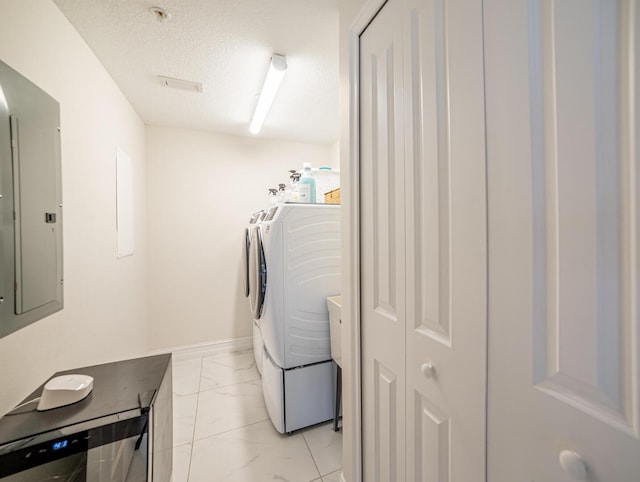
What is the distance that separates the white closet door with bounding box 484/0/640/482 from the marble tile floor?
139cm

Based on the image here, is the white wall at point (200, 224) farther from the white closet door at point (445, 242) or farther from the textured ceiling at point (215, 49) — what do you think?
the white closet door at point (445, 242)

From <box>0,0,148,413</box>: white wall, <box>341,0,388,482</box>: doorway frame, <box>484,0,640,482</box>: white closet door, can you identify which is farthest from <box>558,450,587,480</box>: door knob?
<box>0,0,148,413</box>: white wall

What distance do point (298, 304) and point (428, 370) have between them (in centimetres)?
116

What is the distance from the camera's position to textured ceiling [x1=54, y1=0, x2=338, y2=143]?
1.41m

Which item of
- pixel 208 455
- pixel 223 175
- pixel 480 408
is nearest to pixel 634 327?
pixel 480 408

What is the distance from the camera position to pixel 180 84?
2072 millimetres

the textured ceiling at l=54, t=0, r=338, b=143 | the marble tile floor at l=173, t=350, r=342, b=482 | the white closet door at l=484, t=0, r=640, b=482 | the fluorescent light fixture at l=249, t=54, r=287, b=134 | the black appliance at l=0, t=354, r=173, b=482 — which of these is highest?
the textured ceiling at l=54, t=0, r=338, b=143

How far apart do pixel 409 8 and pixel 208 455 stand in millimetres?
2567

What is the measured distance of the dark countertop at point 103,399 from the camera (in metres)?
0.81

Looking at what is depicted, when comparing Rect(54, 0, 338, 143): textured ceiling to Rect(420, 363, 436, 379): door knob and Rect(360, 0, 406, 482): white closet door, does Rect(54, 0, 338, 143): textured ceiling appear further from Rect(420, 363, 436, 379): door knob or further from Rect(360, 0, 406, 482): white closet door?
Rect(420, 363, 436, 379): door knob

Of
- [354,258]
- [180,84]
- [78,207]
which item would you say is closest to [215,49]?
[180,84]

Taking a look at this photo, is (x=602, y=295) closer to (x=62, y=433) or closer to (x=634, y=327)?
(x=634, y=327)

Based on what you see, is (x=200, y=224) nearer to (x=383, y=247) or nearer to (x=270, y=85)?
(x=270, y=85)

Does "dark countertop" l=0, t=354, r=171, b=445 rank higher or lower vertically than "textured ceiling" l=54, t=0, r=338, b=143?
lower
